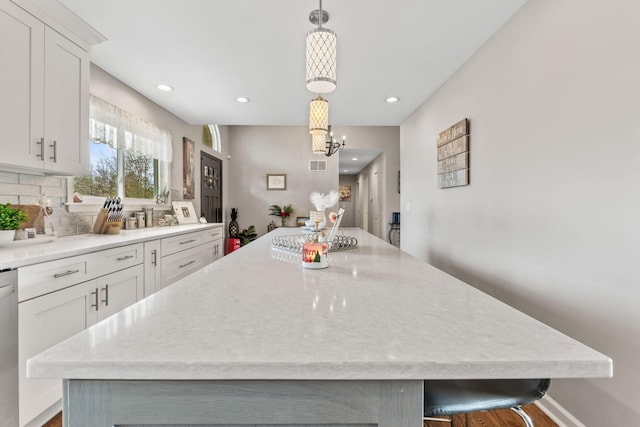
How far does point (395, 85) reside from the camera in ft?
10.4

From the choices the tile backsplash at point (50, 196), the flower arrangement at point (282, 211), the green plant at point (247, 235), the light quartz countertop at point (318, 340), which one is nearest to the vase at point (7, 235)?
the tile backsplash at point (50, 196)

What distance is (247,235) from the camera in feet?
21.6

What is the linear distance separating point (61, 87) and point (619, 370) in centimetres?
345

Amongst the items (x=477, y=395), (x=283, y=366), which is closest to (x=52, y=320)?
(x=283, y=366)

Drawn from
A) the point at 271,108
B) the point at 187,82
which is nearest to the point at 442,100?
the point at 271,108

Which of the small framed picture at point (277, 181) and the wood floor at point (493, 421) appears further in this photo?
the small framed picture at point (277, 181)

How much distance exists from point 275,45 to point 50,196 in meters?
2.06

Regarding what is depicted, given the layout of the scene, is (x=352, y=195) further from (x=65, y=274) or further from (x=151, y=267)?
(x=65, y=274)

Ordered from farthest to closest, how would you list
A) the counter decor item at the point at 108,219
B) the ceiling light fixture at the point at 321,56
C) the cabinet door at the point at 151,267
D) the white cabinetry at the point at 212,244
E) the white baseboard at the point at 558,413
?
the white cabinetry at the point at 212,244 → the counter decor item at the point at 108,219 → the cabinet door at the point at 151,267 → the white baseboard at the point at 558,413 → the ceiling light fixture at the point at 321,56

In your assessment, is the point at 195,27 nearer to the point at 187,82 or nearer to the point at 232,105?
the point at 187,82

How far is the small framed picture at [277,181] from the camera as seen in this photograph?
6867 millimetres

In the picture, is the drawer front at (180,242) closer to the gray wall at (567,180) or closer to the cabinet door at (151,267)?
the cabinet door at (151,267)

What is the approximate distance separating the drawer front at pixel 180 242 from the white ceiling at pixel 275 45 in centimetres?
157

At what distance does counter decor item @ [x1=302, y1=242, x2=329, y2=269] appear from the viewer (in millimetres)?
1241
